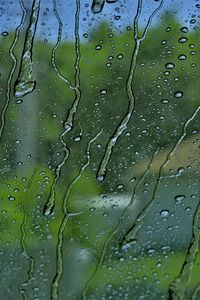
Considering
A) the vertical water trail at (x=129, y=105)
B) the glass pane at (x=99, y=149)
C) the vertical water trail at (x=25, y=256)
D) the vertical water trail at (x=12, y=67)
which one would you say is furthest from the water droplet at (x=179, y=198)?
the vertical water trail at (x=12, y=67)

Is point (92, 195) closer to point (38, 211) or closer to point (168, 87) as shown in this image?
point (38, 211)

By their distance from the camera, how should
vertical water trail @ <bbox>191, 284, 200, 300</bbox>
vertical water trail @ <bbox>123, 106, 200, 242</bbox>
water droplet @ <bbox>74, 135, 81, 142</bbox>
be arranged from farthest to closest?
water droplet @ <bbox>74, 135, 81, 142</bbox>, vertical water trail @ <bbox>123, 106, 200, 242</bbox>, vertical water trail @ <bbox>191, 284, 200, 300</bbox>

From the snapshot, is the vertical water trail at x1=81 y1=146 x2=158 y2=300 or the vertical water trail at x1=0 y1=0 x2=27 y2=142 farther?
the vertical water trail at x1=0 y1=0 x2=27 y2=142

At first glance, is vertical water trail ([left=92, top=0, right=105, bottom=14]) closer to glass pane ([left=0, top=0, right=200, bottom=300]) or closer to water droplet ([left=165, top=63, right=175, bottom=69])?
glass pane ([left=0, top=0, right=200, bottom=300])

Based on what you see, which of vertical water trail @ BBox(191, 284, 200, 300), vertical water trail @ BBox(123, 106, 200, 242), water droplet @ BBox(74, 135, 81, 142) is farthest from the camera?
water droplet @ BBox(74, 135, 81, 142)

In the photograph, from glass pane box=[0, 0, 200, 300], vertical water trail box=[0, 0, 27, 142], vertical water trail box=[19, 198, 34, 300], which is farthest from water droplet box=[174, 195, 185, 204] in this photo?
vertical water trail box=[0, 0, 27, 142]

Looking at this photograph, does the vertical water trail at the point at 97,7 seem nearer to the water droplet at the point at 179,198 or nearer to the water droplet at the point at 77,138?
the water droplet at the point at 77,138
